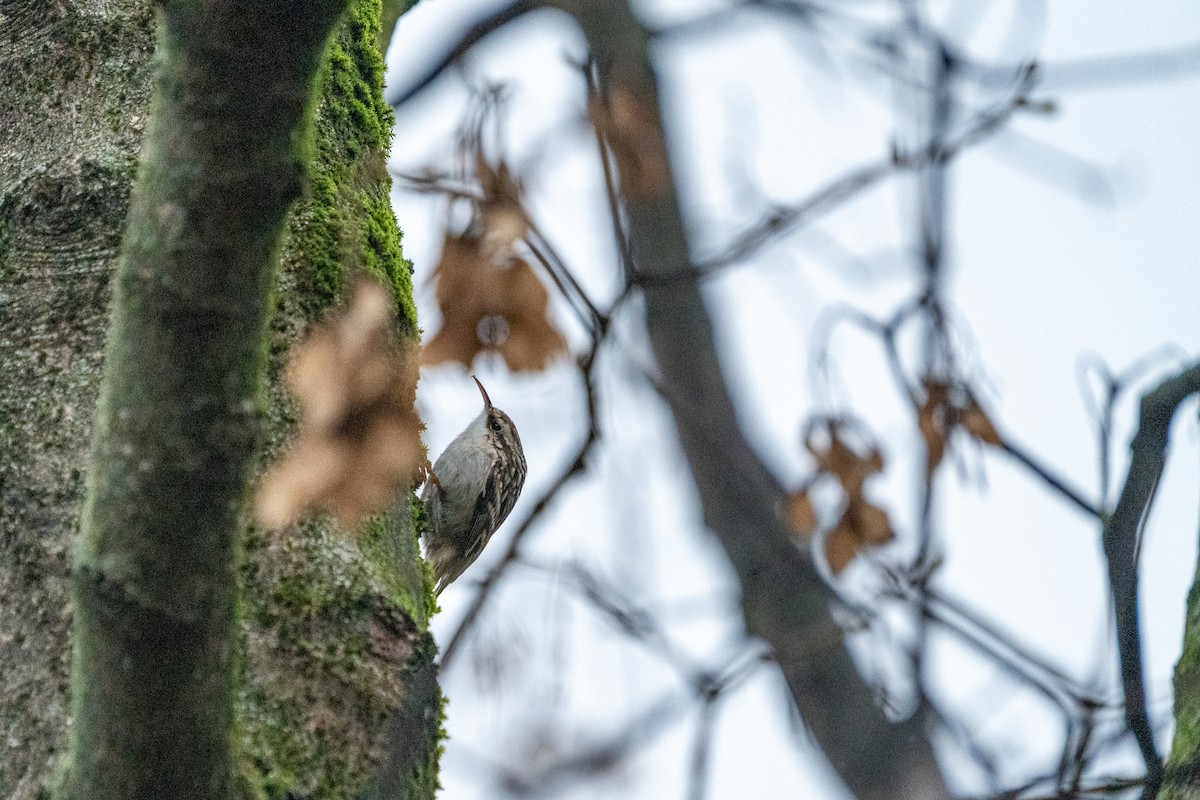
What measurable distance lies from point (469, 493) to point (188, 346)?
12.5ft

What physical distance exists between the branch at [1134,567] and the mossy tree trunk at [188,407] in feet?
3.15

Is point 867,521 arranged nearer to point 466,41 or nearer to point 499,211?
point 499,211

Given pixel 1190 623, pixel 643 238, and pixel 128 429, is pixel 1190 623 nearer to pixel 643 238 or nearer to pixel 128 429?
pixel 128 429

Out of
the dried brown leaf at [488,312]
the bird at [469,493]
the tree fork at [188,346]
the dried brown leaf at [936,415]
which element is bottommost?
the bird at [469,493]

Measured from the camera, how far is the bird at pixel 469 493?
497 centimetres

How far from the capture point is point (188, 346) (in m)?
1.20

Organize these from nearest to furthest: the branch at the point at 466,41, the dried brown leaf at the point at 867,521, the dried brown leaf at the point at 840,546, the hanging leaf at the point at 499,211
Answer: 1. the hanging leaf at the point at 499,211
2. the dried brown leaf at the point at 867,521
3. the dried brown leaf at the point at 840,546
4. the branch at the point at 466,41

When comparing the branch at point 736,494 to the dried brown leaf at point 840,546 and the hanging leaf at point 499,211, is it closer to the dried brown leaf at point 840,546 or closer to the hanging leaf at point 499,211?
the dried brown leaf at point 840,546

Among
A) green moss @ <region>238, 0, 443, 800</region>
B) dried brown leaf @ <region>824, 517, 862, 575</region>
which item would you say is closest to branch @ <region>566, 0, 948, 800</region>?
dried brown leaf @ <region>824, 517, 862, 575</region>

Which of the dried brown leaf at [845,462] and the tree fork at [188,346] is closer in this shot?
the tree fork at [188,346]

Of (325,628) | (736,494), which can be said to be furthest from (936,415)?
(736,494)

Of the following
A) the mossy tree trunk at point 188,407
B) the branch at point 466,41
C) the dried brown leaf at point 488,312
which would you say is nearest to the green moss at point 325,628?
the mossy tree trunk at point 188,407

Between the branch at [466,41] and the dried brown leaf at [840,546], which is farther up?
the branch at [466,41]

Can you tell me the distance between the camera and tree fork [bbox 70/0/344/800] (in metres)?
1.19
